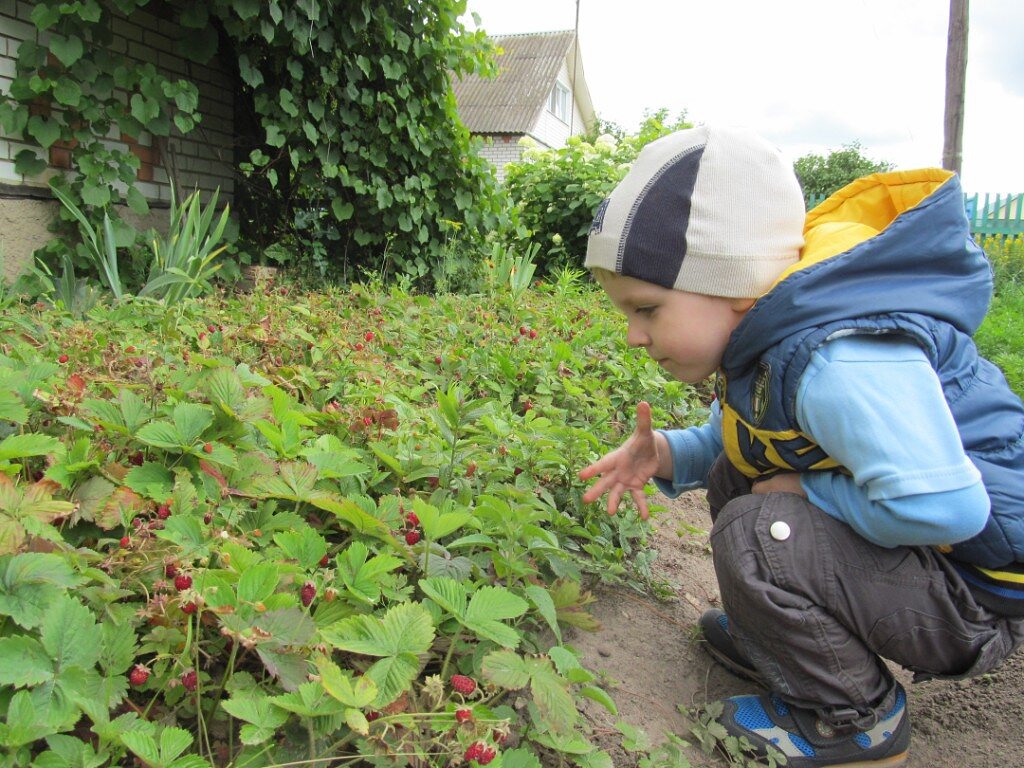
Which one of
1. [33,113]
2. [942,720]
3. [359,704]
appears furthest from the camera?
[33,113]

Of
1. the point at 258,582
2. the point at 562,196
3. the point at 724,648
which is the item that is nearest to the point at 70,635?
the point at 258,582

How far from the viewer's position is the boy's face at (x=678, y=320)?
154 cm

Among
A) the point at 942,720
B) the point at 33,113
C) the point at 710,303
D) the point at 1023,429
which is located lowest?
the point at 942,720

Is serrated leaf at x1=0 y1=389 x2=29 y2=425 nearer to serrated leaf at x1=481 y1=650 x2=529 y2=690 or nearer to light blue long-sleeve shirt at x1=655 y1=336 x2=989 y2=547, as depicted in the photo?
serrated leaf at x1=481 y1=650 x2=529 y2=690

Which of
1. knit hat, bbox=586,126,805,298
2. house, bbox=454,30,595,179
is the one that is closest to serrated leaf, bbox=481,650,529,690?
knit hat, bbox=586,126,805,298

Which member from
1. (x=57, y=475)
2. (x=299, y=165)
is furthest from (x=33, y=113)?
(x=57, y=475)

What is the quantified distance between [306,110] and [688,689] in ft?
15.6

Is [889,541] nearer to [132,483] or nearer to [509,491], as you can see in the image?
[509,491]

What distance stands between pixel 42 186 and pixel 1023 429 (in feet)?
16.8

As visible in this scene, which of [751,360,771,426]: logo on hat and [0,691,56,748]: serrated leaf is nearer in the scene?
[0,691,56,748]: serrated leaf

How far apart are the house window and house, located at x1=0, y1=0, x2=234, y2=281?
23.6 m

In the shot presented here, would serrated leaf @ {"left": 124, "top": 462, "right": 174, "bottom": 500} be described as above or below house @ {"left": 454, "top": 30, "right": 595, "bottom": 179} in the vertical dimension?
below

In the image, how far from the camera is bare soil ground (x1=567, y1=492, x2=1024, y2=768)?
1635mm

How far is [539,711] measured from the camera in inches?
48.9
